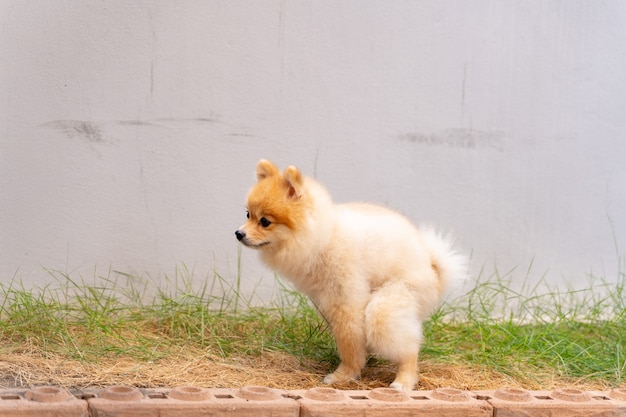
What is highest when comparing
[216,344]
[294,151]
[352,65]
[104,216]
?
[352,65]

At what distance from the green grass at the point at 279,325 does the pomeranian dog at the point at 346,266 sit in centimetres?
46

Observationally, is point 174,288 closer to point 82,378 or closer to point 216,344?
point 216,344

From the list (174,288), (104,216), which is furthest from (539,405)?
(104,216)

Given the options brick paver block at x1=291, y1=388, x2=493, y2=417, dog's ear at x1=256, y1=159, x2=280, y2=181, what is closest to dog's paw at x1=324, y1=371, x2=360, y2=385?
brick paver block at x1=291, y1=388, x2=493, y2=417

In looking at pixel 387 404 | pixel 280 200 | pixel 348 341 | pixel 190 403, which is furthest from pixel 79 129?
pixel 387 404

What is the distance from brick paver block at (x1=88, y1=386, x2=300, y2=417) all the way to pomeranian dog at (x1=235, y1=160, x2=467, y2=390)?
2.29ft

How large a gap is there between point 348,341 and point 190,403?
108cm

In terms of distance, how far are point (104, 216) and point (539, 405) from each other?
3.05 m

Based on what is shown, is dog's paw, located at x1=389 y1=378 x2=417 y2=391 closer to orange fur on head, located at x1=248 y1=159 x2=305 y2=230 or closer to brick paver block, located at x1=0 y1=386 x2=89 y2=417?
orange fur on head, located at x1=248 y1=159 x2=305 y2=230

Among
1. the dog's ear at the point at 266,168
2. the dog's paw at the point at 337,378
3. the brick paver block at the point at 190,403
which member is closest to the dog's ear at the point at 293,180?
the dog's ear at the point at 266,168

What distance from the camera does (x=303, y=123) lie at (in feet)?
18.5

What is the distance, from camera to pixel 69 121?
17.7 ft

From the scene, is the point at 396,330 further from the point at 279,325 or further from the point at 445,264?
the point at 279,325

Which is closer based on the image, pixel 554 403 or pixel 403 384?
pixel 554 403
